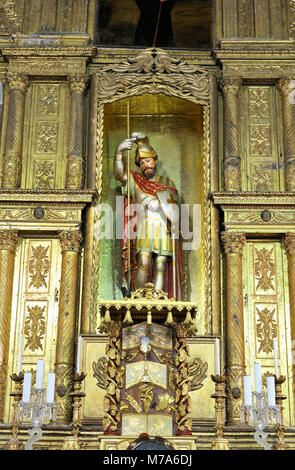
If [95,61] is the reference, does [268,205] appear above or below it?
below

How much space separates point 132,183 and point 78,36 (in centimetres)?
268

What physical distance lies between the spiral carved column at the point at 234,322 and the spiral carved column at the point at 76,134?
8.19ft

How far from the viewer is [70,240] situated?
39.6 feet

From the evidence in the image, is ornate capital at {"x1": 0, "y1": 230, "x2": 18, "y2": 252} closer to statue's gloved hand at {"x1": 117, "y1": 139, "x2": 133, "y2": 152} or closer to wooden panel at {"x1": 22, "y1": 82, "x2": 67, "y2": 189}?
wooden panel at {"x1": 22, "y1": 82, "x2": 67, "y2": 189}

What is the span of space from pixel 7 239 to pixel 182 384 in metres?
4.47

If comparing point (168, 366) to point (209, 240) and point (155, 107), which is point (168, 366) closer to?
point (209, 240)

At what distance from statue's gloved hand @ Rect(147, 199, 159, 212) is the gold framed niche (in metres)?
0.75

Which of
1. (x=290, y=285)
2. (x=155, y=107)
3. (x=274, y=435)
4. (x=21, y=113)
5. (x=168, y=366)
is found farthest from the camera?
(x=155, y=107)

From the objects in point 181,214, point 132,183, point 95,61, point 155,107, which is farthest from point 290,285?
point 95,61

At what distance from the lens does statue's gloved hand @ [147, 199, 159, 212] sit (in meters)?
12.6

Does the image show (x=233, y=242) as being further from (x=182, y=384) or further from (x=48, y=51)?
(x=48, y=51)

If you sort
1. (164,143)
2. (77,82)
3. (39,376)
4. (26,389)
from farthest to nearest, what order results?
(164,143) → (77,82) → (39,376) → (26,389)

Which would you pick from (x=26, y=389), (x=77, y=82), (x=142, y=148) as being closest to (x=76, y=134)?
(x=77, y=82)

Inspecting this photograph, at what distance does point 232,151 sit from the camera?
41.6 ft
